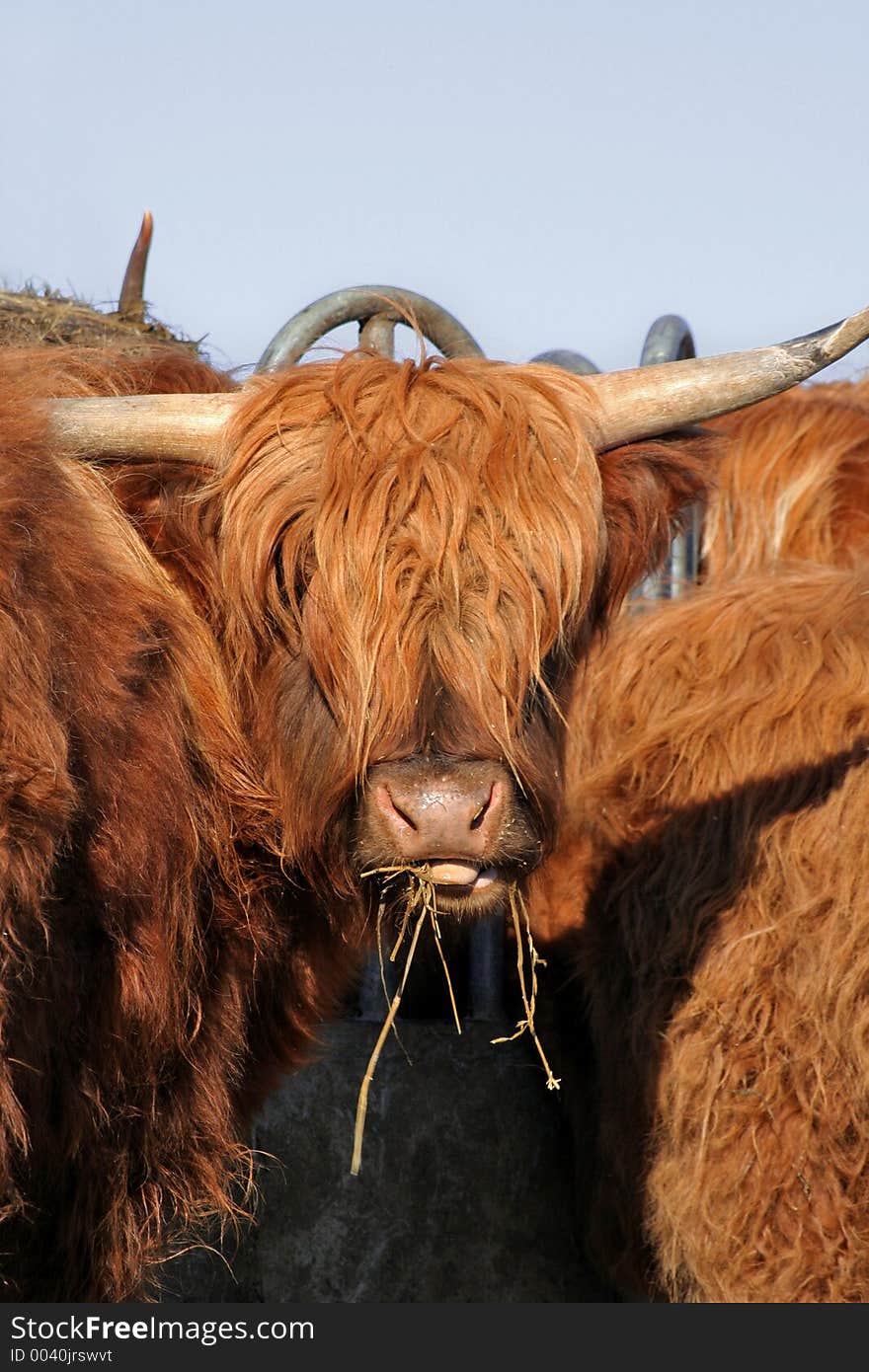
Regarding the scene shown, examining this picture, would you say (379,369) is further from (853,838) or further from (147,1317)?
(147,1317)

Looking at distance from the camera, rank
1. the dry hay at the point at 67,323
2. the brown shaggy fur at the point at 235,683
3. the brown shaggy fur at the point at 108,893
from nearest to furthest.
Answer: the brown shaggy fur at the point at 108,893 < the brown shaggy fur at the point at 235,683 < the dry hay at the point at 67,323

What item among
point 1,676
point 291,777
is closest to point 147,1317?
point 291,777

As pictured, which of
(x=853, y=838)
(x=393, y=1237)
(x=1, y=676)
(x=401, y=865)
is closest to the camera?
(x=1, y=676)

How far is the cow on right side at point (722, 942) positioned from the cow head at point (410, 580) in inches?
29.3

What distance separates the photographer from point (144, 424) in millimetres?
2730

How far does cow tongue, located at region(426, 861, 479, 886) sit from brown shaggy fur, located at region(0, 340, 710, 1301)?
191mm

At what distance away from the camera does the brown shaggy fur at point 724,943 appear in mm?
3172

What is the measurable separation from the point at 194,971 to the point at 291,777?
380 mm

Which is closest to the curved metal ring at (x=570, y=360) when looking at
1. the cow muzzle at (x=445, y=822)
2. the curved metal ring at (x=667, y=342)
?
the curved metal ring at (x=667, y=342)

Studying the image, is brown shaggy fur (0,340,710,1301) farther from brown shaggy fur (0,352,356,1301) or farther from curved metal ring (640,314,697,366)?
curved metal ring (640,314,697,366)

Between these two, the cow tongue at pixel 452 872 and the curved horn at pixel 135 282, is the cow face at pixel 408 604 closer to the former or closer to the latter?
the cow tongue at pixel 452 872

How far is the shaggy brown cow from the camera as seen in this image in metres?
2.43

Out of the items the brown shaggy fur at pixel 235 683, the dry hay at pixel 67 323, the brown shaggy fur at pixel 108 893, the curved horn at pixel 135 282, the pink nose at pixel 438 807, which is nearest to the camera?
the brown shaggy fur at pixel 108 893

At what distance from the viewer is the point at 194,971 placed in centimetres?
271
